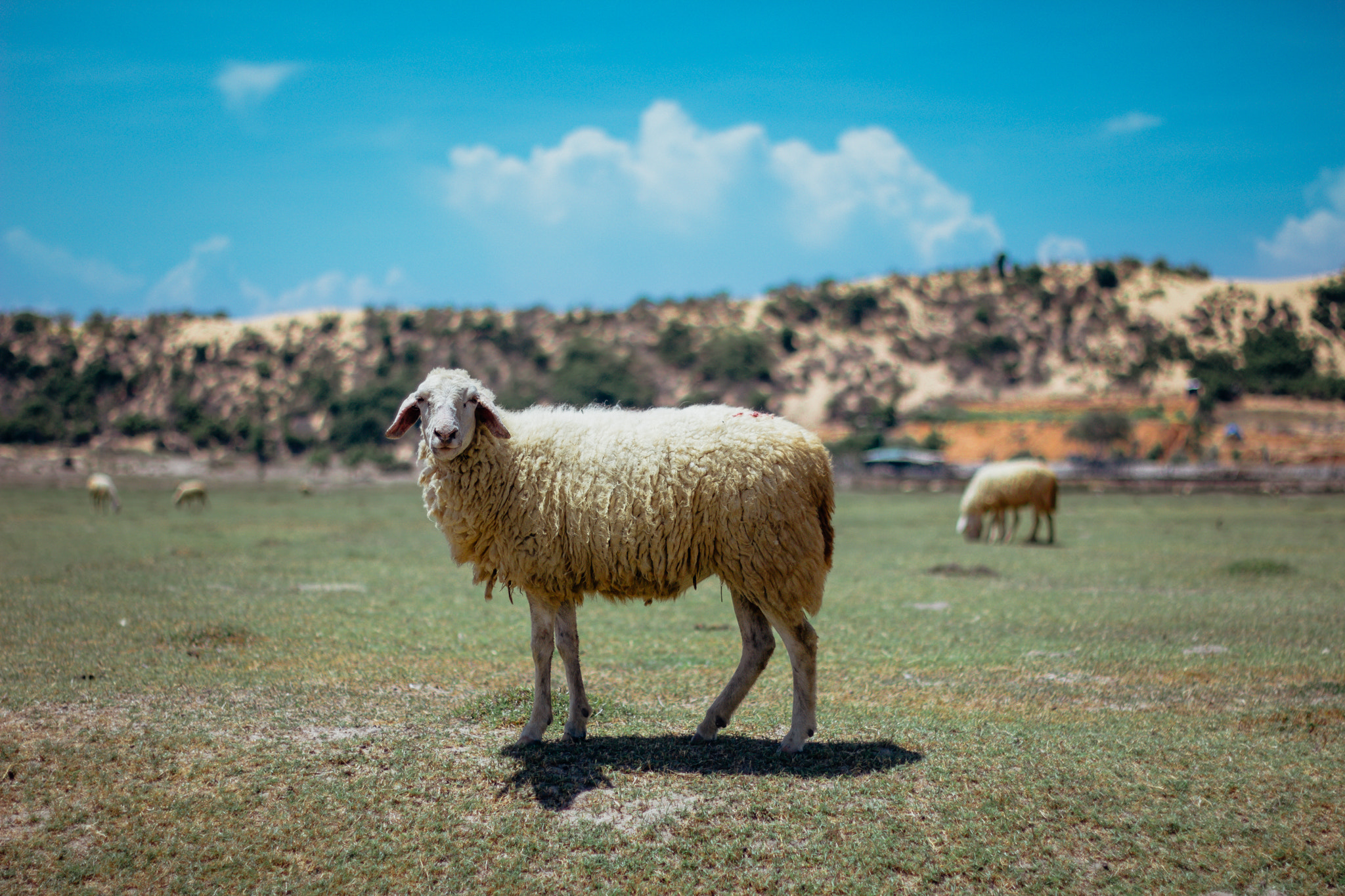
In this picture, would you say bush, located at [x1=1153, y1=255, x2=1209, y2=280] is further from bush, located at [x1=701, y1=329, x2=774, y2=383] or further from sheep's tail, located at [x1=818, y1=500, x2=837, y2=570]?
sheep's tail, located at [x1=818, y1=500, x2=837, y2=570]

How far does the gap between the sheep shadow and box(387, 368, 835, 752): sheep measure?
17 centimetres

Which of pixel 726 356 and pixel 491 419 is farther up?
pixel 726 356

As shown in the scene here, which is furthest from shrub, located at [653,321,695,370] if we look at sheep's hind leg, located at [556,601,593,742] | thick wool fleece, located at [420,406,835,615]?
sheep's hind leg, located at [556,601,593,742]

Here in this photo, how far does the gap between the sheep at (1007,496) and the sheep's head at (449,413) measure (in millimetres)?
19387

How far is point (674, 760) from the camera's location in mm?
6641

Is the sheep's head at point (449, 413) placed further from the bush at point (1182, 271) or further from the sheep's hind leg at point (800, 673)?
the bush at point (1182, 271)

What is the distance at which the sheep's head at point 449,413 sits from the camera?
263 inches

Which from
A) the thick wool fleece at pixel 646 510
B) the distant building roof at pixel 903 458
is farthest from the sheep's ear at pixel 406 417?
the distant building roof at pixel 903 458

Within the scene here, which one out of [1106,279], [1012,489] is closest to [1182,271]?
[1106,279]

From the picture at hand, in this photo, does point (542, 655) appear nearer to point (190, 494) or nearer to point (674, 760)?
point (674, 760)

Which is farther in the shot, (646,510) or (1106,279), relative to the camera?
(1106,279)

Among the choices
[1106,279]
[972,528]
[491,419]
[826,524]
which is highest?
[1106,279]

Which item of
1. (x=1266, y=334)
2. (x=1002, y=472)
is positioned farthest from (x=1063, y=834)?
(x=1266, y=334)

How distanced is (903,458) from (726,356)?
2425 cm
